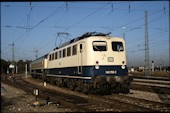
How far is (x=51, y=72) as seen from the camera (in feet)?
89.4

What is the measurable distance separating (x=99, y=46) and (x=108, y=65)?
52.1 inches

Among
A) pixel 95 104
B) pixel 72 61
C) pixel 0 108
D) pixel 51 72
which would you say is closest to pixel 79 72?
pixel 72 61

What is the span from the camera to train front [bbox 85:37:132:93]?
15.8m

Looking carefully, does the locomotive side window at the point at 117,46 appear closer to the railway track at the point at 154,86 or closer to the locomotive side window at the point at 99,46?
the locomotive side window at the point at 99,46

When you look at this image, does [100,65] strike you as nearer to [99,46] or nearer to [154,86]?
[99,46]

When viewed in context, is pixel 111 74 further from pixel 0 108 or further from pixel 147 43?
pixel 147 43

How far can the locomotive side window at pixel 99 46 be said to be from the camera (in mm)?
16422

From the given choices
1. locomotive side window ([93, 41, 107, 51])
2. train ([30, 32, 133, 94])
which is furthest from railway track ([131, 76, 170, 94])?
locomotive side window ([93, 41, 107, 51])

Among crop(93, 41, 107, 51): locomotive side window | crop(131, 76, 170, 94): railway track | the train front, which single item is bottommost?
crop(131, 76, 170, 94): railway track

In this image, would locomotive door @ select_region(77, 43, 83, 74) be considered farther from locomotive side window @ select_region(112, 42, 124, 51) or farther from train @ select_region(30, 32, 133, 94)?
locomotive side window @ select_region(112, 42, 124, 51)

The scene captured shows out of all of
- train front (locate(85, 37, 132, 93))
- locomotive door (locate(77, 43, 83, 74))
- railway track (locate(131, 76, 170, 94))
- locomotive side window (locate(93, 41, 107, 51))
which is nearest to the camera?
train front (locate(85, 37, 132, 93))

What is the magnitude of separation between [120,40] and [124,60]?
1.43 metres

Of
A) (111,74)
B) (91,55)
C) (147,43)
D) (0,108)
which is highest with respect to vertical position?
(147,43)

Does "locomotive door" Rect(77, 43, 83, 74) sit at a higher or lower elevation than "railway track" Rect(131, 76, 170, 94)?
higher
